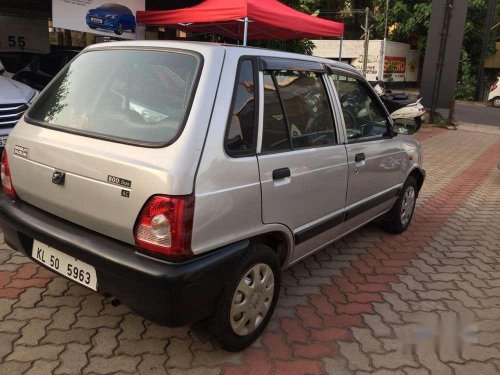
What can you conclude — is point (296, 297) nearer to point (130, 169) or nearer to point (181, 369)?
point (181, 369)

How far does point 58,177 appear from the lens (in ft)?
7.88

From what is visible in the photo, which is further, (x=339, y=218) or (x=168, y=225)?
(x=339, y=218)

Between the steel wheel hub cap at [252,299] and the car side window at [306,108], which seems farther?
the car side window at [306,108]

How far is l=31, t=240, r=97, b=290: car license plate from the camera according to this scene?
2322 mm

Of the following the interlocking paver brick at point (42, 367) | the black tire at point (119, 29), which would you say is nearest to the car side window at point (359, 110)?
the interlocking paver brick at point (42, 367)

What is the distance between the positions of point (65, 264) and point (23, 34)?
442 inches

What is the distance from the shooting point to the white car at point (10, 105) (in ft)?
15.8

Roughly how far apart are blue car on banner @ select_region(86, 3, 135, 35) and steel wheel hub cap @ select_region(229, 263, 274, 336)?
6.36 metres

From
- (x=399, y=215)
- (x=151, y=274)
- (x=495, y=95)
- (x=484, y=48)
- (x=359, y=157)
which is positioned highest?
(x=484, y=48)

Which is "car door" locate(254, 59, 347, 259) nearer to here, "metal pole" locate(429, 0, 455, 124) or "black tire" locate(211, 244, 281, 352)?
"black tire" locate(211, 244, 281, 352)

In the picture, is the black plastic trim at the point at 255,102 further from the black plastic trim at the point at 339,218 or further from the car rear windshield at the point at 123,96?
the black plastic trim at the point at 339,218

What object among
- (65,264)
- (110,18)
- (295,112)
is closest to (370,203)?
(295,112)

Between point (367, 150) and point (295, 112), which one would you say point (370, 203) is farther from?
point (295, 112)

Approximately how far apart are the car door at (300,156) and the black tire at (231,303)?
8.0 inches
